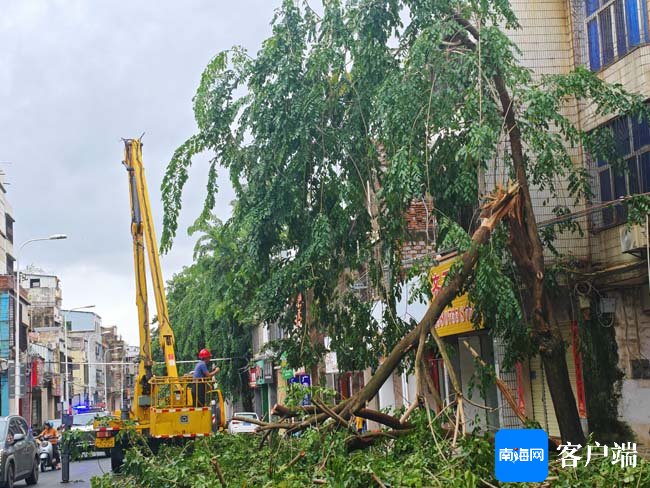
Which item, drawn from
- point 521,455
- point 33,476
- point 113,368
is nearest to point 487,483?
point 521,455

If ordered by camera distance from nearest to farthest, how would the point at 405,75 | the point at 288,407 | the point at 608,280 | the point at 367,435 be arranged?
1. the point at 367,435
2. the point at 288,407
3. the point at 405,75
4. the point at 608,280

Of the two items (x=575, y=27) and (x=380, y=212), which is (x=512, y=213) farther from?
A: (x=575, y=27)

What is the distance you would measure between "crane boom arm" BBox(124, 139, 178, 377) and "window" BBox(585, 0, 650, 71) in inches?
387

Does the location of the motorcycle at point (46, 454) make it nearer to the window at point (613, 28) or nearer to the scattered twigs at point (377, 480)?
the window at point (613, 28)

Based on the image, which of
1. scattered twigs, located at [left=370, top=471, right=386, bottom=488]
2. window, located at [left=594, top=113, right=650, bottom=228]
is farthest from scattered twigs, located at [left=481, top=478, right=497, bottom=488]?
window, located at [left=594, top=113, right=650, bottom=228]

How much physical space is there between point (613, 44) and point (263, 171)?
258 inches

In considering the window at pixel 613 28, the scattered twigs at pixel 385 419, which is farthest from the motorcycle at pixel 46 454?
the scattered twigs at pixel 385 419

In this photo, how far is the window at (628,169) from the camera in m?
15.0

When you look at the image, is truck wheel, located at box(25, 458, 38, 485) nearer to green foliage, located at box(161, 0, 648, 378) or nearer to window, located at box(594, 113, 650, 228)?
green foliage, located at box(161, 0, 648, 378)

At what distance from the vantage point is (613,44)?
1598 centimetres

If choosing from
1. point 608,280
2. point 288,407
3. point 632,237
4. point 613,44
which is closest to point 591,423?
point 608,280

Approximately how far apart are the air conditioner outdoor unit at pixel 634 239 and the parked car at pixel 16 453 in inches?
Answer: 477

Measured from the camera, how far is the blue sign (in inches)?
232

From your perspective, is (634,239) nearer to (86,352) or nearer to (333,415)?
(333,415)
